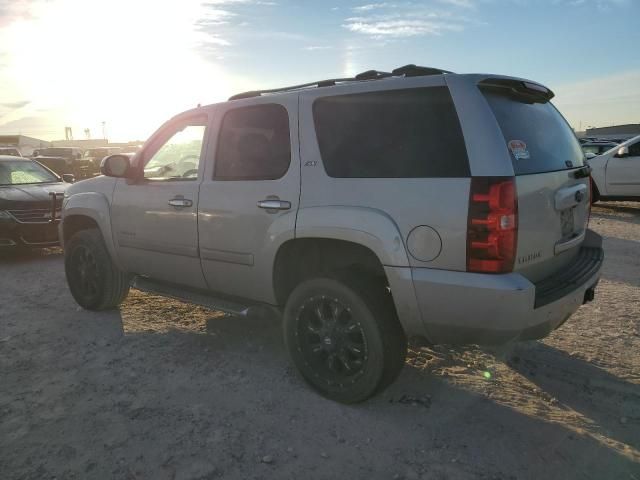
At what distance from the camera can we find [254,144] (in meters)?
3.71

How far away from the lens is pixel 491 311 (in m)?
2.63

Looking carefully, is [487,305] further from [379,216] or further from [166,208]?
[166,208]

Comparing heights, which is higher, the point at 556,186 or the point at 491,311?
the point at 556,186

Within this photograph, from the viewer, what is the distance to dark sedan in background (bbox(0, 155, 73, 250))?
748 centimetres

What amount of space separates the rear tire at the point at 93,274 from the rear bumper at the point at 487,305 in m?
3.24

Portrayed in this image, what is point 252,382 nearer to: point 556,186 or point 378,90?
point 378,90

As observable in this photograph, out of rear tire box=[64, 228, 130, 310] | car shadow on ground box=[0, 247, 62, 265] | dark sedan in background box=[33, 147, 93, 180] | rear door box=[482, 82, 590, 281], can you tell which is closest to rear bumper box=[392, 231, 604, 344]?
rear door box=[482, 82, 590, 281]

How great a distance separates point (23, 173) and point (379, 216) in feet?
26.7

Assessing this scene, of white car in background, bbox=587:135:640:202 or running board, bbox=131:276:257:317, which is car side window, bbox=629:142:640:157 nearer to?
white car in background, bbox=587:135:640:202

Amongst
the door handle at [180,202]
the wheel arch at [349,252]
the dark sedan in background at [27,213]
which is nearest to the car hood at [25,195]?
the dark sedan in background at [27,213]

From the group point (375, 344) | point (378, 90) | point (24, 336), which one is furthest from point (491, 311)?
point (24, 336)

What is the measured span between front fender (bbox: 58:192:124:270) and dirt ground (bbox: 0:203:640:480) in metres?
0.76

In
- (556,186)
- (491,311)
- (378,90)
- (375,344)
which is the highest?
(378,90)

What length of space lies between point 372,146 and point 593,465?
2.06 m
